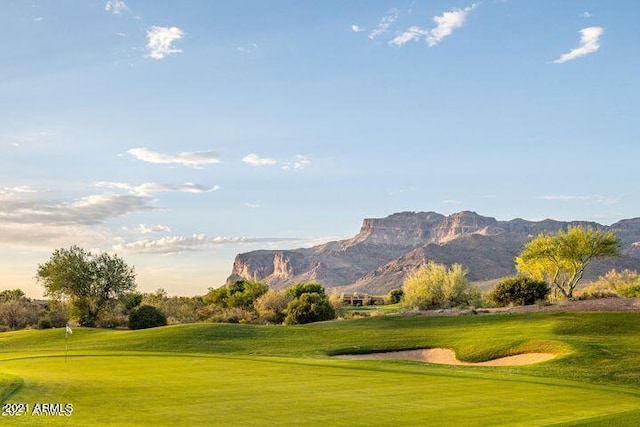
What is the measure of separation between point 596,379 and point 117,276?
1928 inches

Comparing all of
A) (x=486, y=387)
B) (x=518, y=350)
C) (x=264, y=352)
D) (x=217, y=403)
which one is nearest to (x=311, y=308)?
(x=264, y=352)

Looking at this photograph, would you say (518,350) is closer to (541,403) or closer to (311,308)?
(541,403)

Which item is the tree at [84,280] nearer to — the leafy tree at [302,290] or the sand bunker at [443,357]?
the leafy tree at [302,290]

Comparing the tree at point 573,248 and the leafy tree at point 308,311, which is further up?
the tree at point 573,248

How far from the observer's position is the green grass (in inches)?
556

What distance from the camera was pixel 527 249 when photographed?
62469 millimetres

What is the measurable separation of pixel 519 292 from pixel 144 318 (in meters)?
31.4

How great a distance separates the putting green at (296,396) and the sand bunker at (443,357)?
24.8ft

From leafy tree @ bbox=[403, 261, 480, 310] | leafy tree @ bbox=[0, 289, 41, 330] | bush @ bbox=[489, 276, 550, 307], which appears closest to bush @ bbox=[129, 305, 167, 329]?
leafy tree @ bbox=[0, 289, 41, 330]

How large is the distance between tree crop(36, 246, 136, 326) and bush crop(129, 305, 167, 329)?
10.4 m

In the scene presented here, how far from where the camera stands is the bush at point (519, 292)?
2119 inches

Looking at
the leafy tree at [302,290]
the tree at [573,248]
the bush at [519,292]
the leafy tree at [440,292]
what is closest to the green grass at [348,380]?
the bush at [519,292]

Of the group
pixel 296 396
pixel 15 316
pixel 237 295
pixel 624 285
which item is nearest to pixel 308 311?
pixel 237 295

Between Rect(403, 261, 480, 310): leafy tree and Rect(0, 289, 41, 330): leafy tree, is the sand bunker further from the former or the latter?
Rect(0, 289, 41, 330): leafy tree
